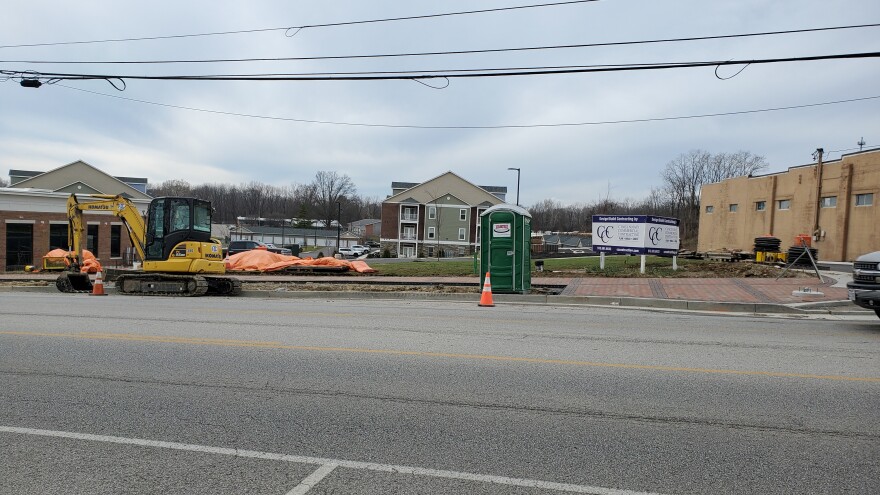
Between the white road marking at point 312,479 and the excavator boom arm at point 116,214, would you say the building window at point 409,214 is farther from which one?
the white road marking at point 312,479

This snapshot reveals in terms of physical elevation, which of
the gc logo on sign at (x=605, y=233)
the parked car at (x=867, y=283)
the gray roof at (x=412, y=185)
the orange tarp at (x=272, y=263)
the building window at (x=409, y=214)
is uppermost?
the gray roof at (x=412, y=185)

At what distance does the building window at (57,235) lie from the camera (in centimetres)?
4044

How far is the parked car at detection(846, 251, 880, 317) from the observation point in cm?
948

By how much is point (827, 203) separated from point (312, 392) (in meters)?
39.5

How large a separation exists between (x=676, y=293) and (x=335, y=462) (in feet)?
44.2

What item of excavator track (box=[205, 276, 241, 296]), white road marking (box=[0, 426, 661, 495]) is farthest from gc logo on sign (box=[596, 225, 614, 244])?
white road marking (box=[0, 426, 661, 495])

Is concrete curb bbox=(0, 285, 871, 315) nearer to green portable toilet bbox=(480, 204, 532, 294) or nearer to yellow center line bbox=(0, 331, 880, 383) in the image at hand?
green portable toilet bbox=(480, 204, 532, 294)

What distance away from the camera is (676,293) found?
50.1 feet

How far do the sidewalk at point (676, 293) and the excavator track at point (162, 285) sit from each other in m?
1.53

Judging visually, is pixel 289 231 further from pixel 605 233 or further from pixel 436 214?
pixel 605 233

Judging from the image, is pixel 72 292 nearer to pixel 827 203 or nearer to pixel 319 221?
pixel 827 203

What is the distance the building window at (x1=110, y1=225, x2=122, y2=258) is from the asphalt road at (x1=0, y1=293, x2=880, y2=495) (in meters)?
40.0

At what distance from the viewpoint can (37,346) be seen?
7648 mm

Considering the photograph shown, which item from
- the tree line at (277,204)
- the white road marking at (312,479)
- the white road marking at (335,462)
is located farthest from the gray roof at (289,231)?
the white road marking at (312,479)
